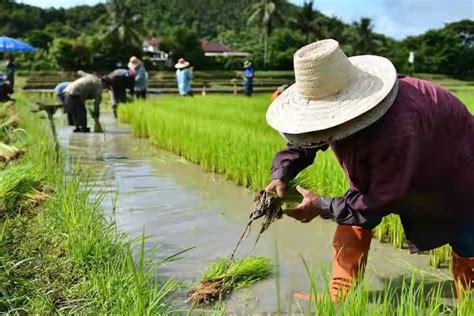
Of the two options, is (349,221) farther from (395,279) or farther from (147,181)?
(147,181)

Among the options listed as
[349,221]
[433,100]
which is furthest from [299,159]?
[433,100]

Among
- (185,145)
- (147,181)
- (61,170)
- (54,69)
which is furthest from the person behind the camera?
(54,69)

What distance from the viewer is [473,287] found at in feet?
7.64

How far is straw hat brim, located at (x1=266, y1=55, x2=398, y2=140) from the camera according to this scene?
197 cm

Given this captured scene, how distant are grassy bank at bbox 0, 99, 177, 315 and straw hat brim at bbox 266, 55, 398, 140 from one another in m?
0.66

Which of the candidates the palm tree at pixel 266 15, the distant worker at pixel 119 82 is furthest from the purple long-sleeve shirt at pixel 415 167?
the palm tree at pixel 266 15

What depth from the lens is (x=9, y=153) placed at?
16.1ft

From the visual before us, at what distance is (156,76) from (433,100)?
104 feet

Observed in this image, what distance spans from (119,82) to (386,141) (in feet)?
30.1

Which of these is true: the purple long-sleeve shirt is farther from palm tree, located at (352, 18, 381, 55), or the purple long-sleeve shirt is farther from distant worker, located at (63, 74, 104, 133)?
palm tree, located at (352, 18, 381, 55)

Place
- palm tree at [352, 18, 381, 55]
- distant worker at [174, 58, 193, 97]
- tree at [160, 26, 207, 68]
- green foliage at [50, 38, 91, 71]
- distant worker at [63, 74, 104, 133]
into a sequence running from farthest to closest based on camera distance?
1. palm tree at [352, 18, 381, 55]
2. tree at [160, 26, 207, 68]
3. green foliage at [50, 38, 91, 71]
4. distant worker at [174, 58, 193, 97]
5. distant worker at [63, 74, 104, 133]

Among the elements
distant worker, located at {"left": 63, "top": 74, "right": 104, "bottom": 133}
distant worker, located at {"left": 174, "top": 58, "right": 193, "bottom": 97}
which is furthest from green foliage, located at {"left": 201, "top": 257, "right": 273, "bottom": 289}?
distant worker, located at {"left": 174, "top": 58, "right": 193, "bottom": 97}

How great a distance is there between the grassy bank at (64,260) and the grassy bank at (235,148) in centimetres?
92

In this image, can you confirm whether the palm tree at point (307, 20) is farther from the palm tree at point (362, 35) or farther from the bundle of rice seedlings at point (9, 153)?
the bundle of rice seedlings at point (9, 153)
